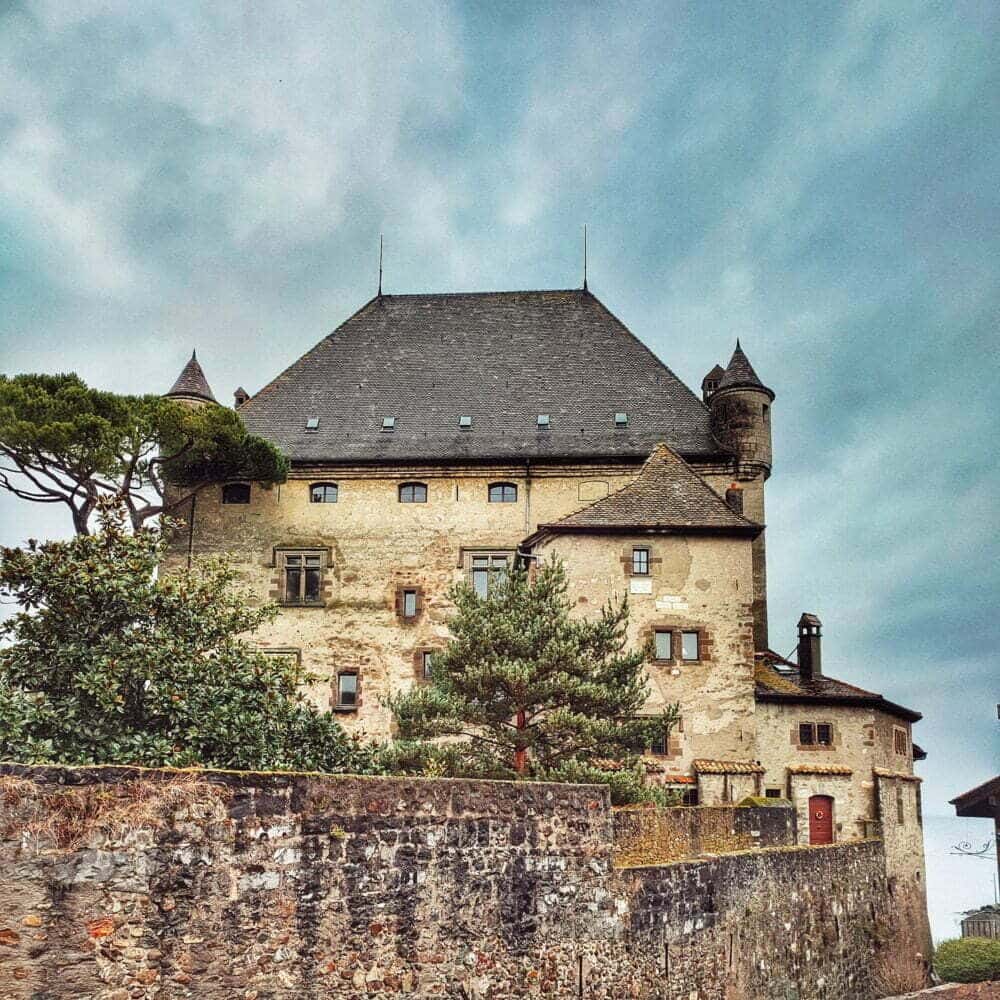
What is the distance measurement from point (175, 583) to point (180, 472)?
19857 millimetres

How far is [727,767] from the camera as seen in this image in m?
27.1

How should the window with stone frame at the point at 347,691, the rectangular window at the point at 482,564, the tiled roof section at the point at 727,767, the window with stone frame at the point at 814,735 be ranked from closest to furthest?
1. the tiled roof section at the point at 727,767
2. the window with stone frame at the point at 814,735
3. the window with stone frame at the point at 347,691
4. the rectangular window at the point at 482,564

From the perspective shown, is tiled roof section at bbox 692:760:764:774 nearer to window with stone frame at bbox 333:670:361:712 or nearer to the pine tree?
the pine tree

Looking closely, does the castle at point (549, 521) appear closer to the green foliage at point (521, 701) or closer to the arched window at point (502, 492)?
the arched window at point (502, 492)

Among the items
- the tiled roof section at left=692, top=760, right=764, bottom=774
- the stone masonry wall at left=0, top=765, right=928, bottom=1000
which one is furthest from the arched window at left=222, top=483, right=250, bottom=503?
the stone masonry wall at left=0, top=765, right=928, bottom=1000

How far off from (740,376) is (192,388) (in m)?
16.9

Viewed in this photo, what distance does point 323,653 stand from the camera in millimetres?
33625

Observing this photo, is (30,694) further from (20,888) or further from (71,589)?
(20,888)

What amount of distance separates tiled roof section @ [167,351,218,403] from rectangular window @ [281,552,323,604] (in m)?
6.36

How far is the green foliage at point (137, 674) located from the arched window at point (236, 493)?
19.5 meters

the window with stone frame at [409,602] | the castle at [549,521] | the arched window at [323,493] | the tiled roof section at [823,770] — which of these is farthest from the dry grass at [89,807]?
the arched window at [323,493]

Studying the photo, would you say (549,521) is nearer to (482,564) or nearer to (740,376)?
(482,564)

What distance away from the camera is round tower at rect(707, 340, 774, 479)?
3503 cm

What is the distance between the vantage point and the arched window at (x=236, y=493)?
35.1m
